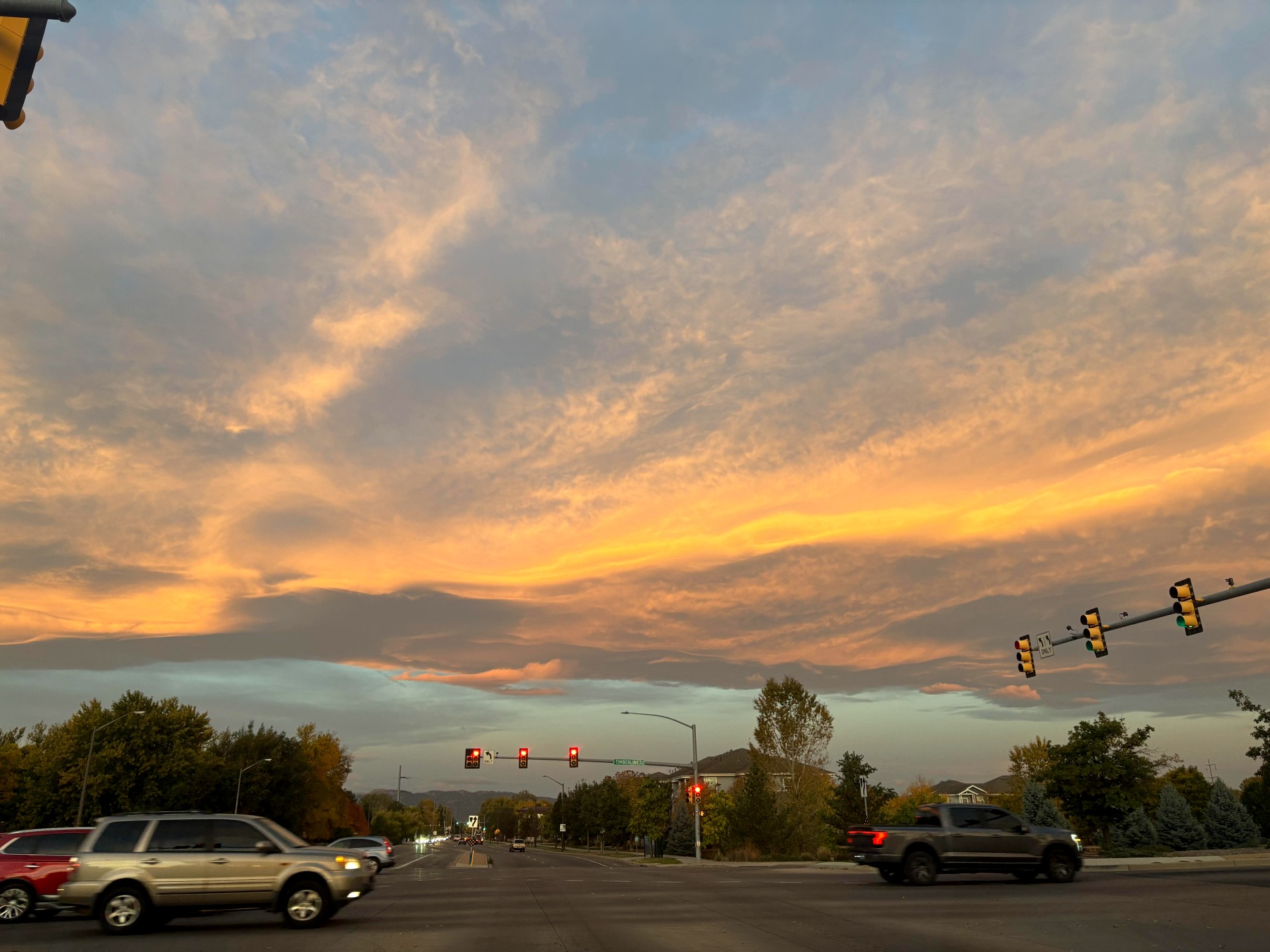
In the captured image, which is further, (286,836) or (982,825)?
(982,825)

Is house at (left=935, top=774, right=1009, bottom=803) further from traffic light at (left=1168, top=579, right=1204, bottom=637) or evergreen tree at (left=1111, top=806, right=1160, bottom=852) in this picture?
traffic light at (left=1168, top=579, right=1204, bottom=637)

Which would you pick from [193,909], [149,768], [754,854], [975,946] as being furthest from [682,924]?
[149,768]

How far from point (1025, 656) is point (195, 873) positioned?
26.6 m

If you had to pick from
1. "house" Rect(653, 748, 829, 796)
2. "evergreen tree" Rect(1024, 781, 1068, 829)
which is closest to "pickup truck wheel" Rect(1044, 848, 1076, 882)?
"evergreen tree" Rect(1024, 781, 1068, 829)

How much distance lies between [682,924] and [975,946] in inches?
214

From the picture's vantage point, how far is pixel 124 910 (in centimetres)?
1473

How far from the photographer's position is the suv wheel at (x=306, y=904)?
1520cm

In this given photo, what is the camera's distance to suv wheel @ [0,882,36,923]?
17.7 metres

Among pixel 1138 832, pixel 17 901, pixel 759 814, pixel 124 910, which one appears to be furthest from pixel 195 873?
pixel 1138 832

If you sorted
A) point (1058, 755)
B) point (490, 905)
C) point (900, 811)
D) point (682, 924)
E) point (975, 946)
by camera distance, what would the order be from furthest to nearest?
point (900, 811), point (1058, 755), point (490, 905), point (682, 924), point (975, 946)

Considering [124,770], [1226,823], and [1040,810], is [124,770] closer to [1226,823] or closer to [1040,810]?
[1040,810]

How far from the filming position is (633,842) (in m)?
114

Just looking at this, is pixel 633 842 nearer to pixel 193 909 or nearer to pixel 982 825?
pixel 982 825

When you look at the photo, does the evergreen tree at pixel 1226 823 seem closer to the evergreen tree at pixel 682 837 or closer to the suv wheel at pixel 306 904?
the evergreen tree at pixel 682 837
